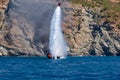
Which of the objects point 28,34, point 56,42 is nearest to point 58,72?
point 56,42

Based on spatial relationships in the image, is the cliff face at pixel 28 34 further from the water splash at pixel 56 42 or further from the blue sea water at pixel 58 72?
the blue sea water at pixel 58 72

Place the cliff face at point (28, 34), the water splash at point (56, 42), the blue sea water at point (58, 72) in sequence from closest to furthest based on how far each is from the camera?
the blue sea water at point (58, 72)
the water splash at point (56, 42)
the cliff face at point (28, 34)

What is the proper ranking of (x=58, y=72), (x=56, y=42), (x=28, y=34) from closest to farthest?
(x=58, y=72) → (x=56, y=42) → (x=28, y=34)

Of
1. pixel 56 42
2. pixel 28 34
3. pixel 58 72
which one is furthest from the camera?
pixel 28 34

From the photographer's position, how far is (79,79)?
6612cm

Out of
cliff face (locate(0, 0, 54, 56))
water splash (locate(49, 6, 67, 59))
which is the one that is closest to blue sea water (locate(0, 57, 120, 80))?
water splash (locate(49, 6, 67, 59))

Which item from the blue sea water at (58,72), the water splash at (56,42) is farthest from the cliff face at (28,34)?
the blue sea water at (58,72)

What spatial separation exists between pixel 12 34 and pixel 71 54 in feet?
86.5

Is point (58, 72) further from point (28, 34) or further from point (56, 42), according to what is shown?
point (28, 34)

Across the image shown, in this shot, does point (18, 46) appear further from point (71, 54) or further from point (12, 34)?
point (71, 54)

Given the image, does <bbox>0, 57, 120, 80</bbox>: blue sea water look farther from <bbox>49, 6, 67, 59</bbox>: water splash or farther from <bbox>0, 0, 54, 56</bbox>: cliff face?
<bbox>0, 0, 54, 56</bbox>: cliff face

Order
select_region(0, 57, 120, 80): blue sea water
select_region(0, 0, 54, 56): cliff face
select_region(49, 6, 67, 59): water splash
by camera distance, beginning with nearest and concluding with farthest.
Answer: select_region(0, 57, 120, 80): blue sea water < select_region(49, 6, 67, 59): water splash < select_region(0, 0, 54, 56): cliff face

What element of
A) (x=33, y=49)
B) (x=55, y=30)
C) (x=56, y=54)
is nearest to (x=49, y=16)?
(x=33, y=49)

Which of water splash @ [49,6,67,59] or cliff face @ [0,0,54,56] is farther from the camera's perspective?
cliff face @ [0,0,54,56]
